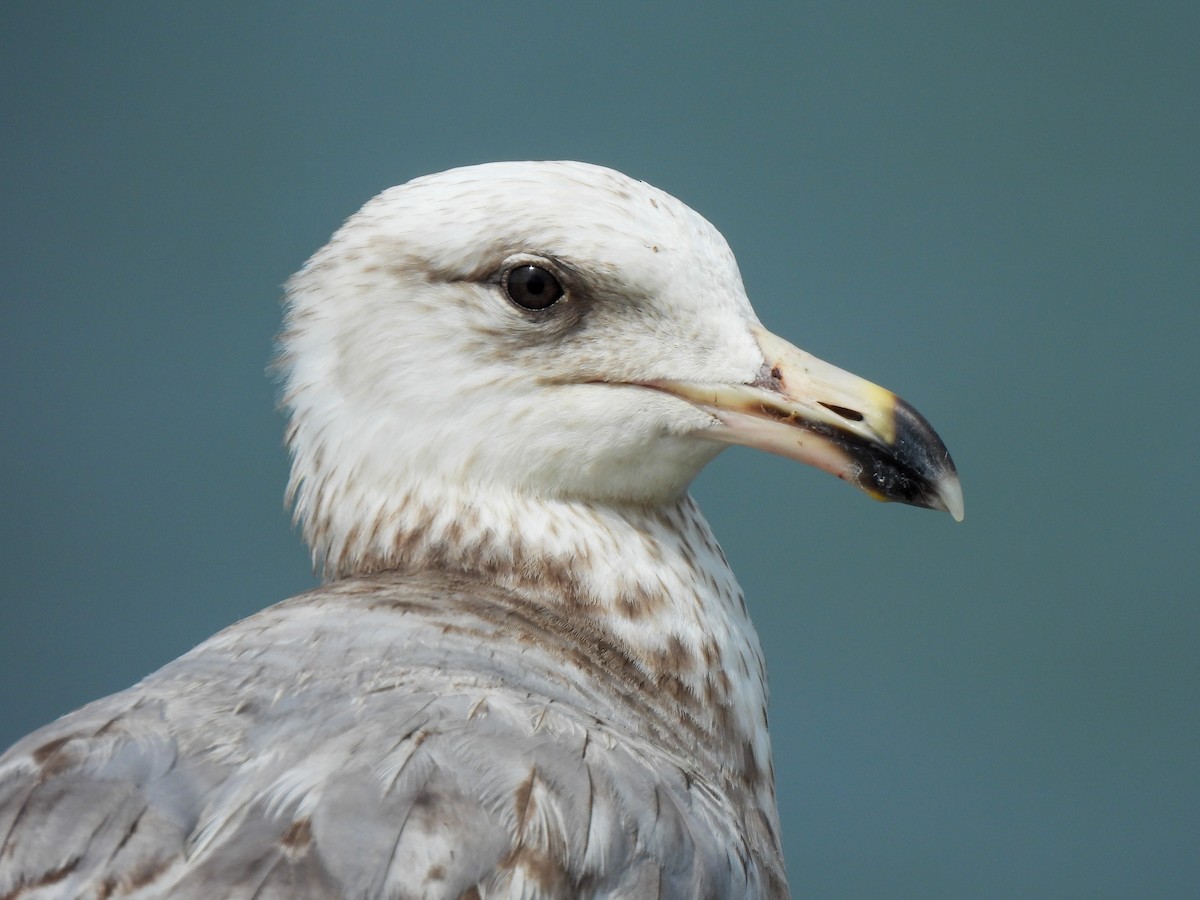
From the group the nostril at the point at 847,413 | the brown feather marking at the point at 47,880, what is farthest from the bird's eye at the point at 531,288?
the brown feather marking at the point at 47,880

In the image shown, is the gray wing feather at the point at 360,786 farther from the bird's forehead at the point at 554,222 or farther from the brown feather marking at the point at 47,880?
the bird's forehead at the point at 554,222

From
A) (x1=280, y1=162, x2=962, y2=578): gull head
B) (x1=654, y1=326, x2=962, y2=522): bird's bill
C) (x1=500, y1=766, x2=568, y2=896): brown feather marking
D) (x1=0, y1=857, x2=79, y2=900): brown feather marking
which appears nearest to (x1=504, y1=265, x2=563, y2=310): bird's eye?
(x1=280, y1=162, x2=962, y2=578): gull head

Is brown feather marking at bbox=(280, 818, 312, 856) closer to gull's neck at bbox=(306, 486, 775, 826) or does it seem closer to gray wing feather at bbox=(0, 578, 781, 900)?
gray wing feather at bbox=(0, 578, 781, 900)

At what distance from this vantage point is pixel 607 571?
4.70 ft

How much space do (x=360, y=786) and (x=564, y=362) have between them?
0.48 meters

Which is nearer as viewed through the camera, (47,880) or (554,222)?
(47,880)

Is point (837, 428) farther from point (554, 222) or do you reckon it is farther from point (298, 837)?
point (298, 837)

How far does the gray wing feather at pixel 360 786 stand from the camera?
1.02 metres

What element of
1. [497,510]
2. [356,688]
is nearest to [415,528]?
[497,510]

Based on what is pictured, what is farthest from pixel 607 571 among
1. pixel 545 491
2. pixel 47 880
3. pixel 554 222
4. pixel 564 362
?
pixel 47 880

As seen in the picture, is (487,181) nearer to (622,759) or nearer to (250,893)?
(622,759)

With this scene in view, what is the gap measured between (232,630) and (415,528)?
0.20 m

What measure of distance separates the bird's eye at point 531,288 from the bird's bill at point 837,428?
0.13 meters

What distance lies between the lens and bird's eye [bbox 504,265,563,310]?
140 centimetres
